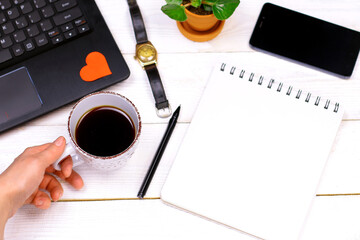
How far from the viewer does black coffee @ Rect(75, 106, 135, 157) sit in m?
0.55

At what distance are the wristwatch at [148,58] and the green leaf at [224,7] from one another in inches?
5.3

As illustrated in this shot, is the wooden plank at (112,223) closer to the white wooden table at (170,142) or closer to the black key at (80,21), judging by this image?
the white wooden table at (170,142)

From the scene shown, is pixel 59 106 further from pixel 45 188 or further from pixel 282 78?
pixel 282 78

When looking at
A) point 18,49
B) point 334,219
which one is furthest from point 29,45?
point 334,219

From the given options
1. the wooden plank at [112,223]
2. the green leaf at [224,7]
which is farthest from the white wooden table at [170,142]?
the green leaf at [224,7]

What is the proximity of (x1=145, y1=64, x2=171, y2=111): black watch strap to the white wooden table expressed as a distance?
17 mm

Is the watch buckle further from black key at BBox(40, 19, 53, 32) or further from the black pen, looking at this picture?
black key at BBox(40, 19, 53, 32)

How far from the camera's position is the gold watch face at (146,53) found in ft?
2.09

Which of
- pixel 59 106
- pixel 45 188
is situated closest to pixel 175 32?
pixel 59 106

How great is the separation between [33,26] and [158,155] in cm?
29

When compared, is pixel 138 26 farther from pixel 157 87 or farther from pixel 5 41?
pixel 5 41

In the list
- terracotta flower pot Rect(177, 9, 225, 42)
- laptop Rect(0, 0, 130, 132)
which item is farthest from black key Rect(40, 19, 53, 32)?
terracotta flower pot Rect(177, 9, 225, 42)

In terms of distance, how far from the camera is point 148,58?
637 millimetres

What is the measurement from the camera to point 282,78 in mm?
650
